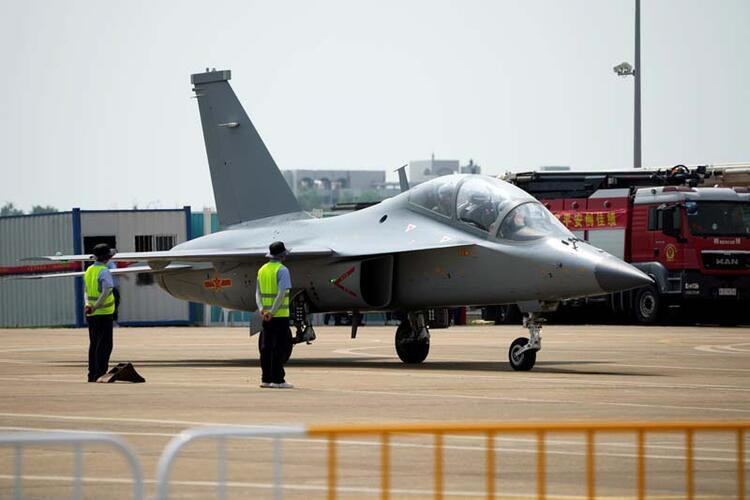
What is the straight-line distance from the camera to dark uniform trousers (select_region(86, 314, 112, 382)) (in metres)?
18.5

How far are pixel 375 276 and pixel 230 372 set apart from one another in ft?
8.89

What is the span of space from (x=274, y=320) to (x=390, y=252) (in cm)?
363

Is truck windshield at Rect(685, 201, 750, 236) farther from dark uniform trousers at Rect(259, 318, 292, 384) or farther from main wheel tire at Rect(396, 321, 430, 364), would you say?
dark uniform trousers at Rect(259, 318, 292, 384)

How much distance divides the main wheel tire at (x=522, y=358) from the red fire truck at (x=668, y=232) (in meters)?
17.9

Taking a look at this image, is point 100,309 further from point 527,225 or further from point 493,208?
point 527,225

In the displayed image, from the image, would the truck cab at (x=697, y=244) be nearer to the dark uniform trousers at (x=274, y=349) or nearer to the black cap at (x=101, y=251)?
the black cap at (x=101, y=251)

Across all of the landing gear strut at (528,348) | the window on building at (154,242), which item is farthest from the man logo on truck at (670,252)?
the landing gear strut at (528,348)

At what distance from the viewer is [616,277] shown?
729 inches

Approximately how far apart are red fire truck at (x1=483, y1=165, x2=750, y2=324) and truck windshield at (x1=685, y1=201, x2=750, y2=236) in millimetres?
25

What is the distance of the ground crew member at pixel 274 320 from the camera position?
17109 mm

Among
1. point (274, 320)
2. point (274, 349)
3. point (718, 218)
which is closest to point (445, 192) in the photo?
point (274, 320)

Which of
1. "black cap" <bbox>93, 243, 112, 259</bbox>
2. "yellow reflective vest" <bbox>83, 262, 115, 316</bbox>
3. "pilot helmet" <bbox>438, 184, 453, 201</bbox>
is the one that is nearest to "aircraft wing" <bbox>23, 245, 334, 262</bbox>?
"pilot helmet" <bbox>438, 184, 453, 201</bbox>

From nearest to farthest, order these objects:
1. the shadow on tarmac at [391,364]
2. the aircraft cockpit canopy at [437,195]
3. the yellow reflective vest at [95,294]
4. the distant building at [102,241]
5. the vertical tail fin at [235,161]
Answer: the yellow reflective vest at [95,294] < the shadow on tarmac at [391,364] < the aircraft cockpit canopy at [437,195] < the vertical tail fin at [235,161] < the distant building at [102,241]

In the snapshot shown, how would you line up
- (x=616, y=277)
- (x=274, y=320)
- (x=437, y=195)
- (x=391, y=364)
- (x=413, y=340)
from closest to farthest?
(x=274, y=320), (x=616, y=277), (x=437, y=195), (x=391, y=364), (x=413, y=340)
